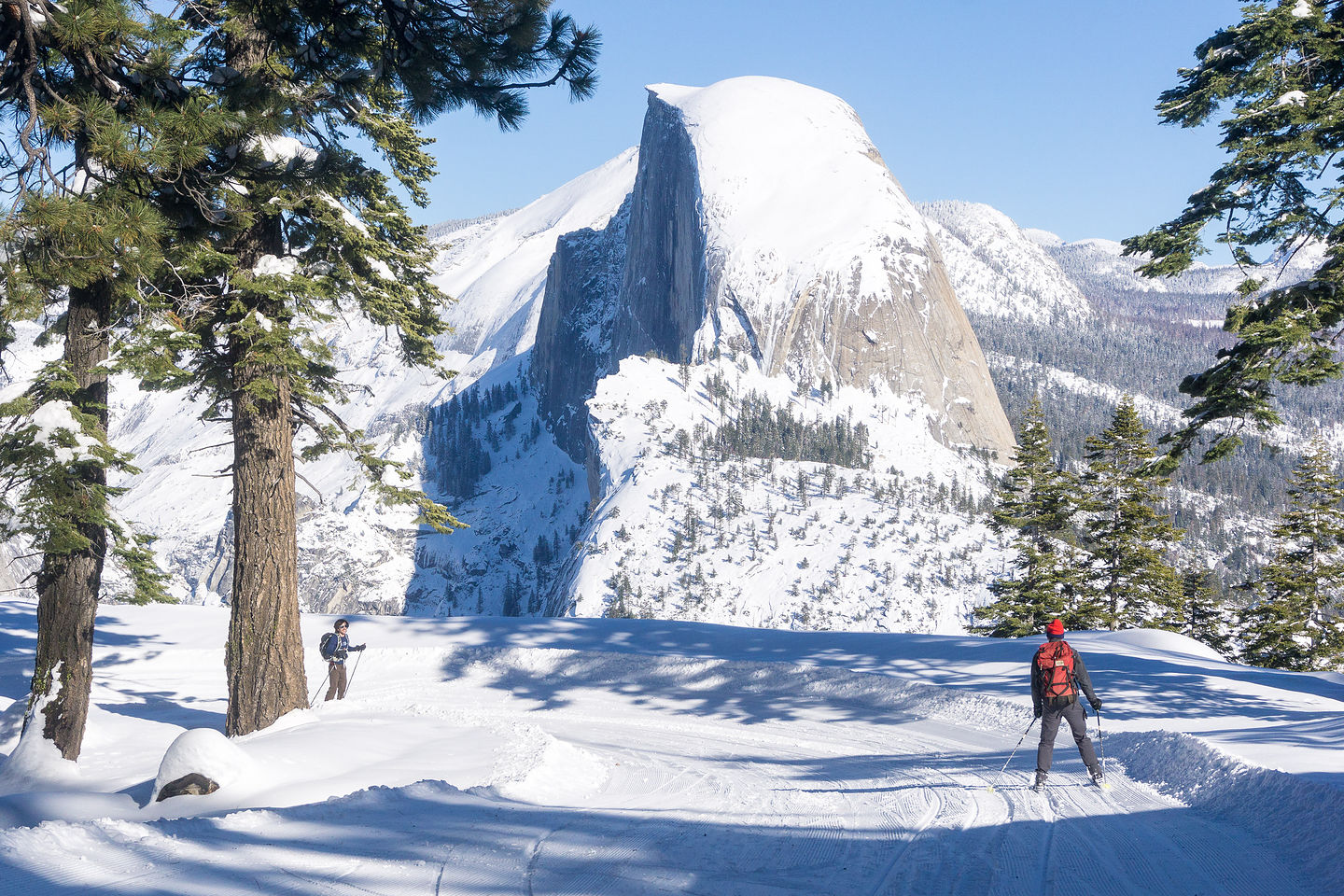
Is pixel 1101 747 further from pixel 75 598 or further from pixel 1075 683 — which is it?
pixel 75 598

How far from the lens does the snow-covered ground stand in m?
4.89

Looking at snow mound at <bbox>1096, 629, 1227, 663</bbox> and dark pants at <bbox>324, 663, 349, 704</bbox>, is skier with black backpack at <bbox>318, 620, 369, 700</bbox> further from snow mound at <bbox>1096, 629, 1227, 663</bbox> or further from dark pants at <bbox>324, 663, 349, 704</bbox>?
snow mound at <bbox>1096, 629, 1227, 663</bbox>

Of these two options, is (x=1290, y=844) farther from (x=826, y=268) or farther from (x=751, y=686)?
(x=826, y=268)

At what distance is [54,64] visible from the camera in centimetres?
743

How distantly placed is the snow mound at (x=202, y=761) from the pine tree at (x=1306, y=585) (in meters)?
30.4

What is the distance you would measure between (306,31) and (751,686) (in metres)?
12.3

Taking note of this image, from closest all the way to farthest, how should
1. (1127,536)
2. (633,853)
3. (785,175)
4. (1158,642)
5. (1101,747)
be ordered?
(633,853)
(1101,747)
(1158,642)
(1127,536)
(785,175)

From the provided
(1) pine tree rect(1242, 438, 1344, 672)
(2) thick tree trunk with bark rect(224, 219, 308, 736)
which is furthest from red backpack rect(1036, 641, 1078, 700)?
(1) pine tree rect(1242, 438, 1344, 672)

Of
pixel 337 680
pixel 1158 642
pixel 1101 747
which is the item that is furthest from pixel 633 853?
pixel 1158 642

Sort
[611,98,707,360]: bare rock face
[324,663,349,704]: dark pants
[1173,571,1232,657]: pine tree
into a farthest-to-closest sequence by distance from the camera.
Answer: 1. [611,98,707,360]: bare rock face
2. [1173,571,1232,657]: pine tree
3. [324,663,349,704]: dark pants

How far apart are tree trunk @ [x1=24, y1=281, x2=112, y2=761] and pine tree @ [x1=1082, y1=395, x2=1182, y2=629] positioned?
27.1 m

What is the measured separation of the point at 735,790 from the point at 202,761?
4.59 m

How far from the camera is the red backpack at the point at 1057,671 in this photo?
812 centimetres

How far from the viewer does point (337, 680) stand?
1385cm
